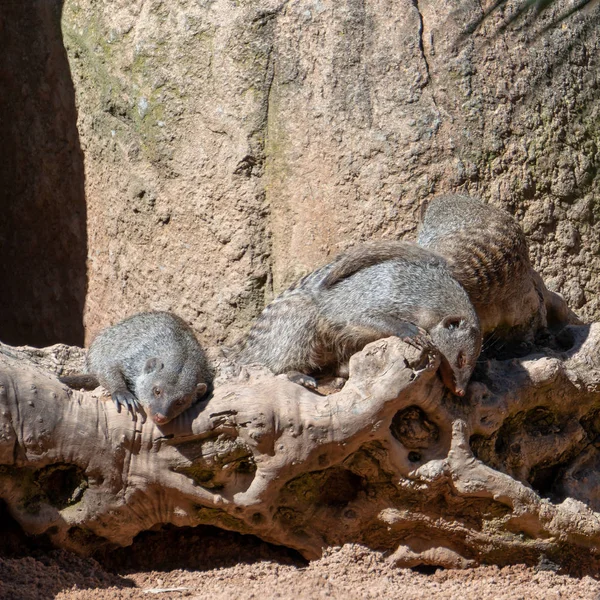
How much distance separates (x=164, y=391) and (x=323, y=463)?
67 centimetres

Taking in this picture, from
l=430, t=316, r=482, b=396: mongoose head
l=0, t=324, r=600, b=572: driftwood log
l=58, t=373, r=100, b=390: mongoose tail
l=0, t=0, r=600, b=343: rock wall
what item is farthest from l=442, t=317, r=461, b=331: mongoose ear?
l=58, t=373, r=100, b=390: mongoose tail

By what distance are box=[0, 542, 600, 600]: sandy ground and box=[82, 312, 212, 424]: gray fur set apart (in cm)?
66

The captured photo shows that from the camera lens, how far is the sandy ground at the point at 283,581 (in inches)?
127

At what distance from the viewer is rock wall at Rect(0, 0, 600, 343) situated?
433 centimetres

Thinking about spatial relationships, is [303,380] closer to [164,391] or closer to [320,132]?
[164,391]

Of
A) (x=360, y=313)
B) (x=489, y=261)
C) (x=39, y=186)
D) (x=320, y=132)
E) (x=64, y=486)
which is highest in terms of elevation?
(x=320, y=132)

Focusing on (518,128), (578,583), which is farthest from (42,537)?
(518,128)

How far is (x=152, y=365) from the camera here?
11.8 ft

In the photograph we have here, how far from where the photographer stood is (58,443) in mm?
3211

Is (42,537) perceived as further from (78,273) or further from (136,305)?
(78,273)

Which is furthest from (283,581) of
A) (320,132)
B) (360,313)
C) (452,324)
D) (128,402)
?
(320,132)

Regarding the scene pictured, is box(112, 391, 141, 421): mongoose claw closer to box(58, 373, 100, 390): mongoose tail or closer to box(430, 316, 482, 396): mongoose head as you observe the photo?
box(58, 373, 100, 390): mongoose tail

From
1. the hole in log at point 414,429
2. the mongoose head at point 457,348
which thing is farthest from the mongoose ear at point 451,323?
the hole in log at point 414,429

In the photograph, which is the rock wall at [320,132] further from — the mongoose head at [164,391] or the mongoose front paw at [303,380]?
the mongoose head at [164,391]
